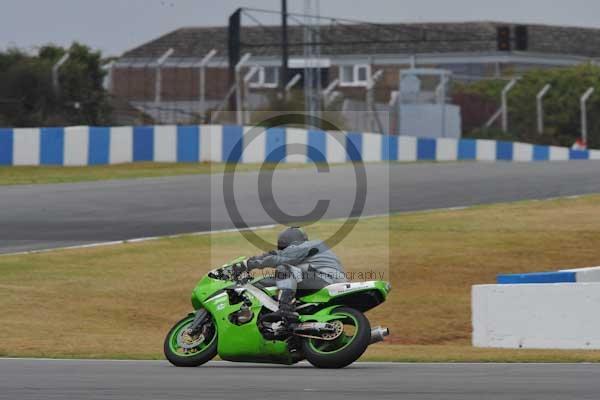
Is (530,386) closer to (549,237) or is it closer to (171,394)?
(171,394)

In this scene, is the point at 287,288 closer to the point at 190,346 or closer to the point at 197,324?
the point at 197,324

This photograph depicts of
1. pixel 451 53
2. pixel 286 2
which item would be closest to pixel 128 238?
pixel 286 2

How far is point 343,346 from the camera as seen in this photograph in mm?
10109

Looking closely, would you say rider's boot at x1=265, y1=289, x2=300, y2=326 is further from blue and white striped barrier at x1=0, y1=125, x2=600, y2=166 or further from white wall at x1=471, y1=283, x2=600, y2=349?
blue and white striped barrier at x1=0, y1=125, x2=600, y2=166

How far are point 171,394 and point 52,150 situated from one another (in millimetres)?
22759

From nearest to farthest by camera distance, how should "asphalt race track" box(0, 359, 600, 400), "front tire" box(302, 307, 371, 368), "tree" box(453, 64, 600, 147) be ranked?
"asphalt race track" box(0, 359, 600, 400)
"front tire" box(302, 307, 371, 368)
"tree" box(453, 64, 600, 147)

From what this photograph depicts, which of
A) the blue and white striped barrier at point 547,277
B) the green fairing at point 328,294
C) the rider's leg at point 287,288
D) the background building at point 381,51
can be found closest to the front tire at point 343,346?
the green fairing at point 328,294

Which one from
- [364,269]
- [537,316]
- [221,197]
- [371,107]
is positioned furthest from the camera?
[371,107]

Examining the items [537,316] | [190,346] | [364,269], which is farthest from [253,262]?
[364,269]

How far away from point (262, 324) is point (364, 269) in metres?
7.54

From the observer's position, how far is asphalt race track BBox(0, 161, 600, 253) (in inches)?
819

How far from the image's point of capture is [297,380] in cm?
909

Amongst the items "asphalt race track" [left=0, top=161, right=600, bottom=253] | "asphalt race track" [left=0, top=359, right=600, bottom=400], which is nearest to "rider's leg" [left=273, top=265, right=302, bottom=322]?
"asphalt race track" [left=0, top=359, right=600, bottom=400]

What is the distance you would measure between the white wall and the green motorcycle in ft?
9.51
